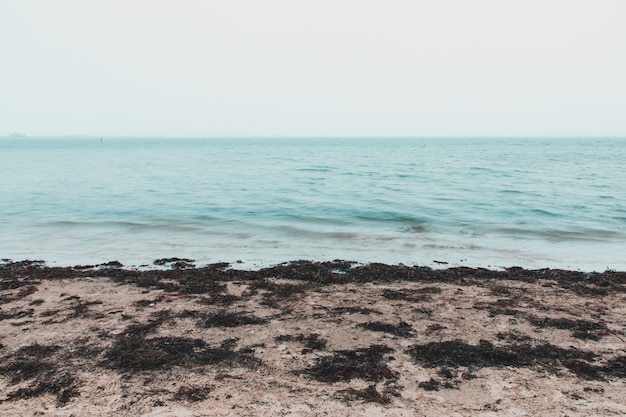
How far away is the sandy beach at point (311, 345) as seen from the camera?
4.21m

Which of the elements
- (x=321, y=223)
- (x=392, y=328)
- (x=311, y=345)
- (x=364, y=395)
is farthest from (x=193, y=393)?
(x=321, y=223)

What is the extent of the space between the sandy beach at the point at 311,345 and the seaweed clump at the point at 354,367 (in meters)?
0.02

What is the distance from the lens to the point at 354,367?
189 inches

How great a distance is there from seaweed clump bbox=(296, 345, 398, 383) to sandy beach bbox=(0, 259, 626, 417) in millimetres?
22

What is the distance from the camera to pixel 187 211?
1817 cm

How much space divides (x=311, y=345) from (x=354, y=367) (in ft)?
2.53

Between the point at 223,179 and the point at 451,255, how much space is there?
77.0ft

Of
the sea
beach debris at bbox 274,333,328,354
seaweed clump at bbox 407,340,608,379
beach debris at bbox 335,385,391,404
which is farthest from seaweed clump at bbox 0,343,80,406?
the sea

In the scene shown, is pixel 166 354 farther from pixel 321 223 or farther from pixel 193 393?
pixel 321 223

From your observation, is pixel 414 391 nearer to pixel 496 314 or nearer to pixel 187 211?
pixel 496 314

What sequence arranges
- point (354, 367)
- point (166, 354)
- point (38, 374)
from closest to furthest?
point (38, 374) < point (354, 367) < point (166, 354)

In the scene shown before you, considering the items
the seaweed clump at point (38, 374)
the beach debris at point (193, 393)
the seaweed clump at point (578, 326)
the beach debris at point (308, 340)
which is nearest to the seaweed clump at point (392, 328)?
the beach debris at point (308, 340)

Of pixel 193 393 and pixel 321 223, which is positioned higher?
pixel 193 393

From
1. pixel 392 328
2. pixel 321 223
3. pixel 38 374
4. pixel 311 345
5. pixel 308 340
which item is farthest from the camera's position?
pixel 321 223
